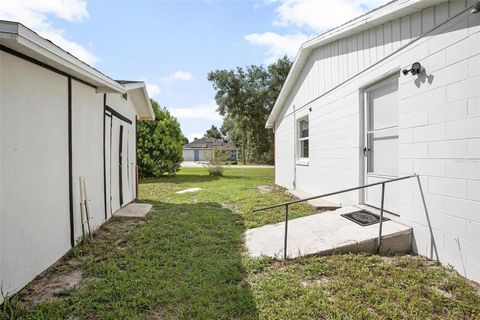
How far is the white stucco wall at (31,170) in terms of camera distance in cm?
246

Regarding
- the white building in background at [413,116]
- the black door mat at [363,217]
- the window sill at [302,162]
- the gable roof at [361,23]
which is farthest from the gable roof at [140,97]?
the black door mat at [363,217]

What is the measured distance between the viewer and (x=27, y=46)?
2365 mm

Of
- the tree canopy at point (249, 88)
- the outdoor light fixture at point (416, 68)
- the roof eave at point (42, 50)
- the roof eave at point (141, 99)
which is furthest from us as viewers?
the tree canopy at point (249, 88)

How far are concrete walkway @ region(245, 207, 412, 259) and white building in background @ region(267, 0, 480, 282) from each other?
0.80 feet

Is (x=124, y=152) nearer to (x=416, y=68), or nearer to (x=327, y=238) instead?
(x=327, y=238)

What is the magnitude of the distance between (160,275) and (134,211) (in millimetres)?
3554

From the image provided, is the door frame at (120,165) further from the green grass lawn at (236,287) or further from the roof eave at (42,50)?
the green grass lawn at (236,287)

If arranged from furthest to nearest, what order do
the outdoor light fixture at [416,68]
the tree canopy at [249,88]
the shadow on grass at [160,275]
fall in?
the tree canopy at [249,88], the outdoor light fixture at [416,68], the shadow on grass at [160,275]

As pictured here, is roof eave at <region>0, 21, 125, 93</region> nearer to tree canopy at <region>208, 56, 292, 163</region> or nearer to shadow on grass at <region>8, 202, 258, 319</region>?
shadow on grass at <region>8, 202, 258, 319</region>

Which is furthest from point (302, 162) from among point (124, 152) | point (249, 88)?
point (249, 88)

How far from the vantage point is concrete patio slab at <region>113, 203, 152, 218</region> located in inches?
230

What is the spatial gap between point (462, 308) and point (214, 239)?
2.97 m

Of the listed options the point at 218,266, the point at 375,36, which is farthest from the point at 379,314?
the point at 375,36

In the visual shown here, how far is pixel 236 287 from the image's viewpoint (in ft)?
8.81
